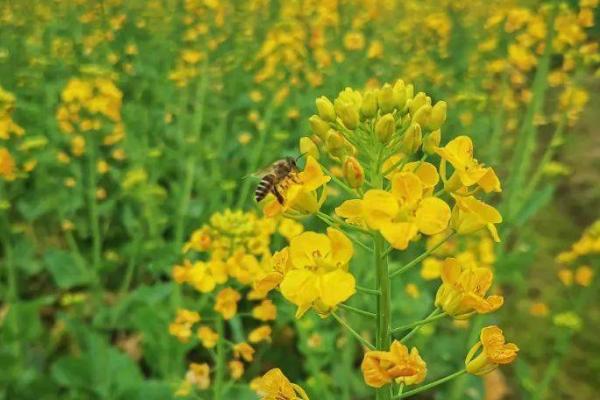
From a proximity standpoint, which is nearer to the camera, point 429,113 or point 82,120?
point 429,113

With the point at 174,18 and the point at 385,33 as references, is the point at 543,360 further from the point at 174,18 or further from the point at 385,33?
the point at 174,18

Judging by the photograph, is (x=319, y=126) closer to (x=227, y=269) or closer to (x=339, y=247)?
(x=339, y=247)

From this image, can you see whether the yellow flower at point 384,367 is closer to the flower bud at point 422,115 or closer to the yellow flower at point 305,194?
the yellow flower at point 305,194

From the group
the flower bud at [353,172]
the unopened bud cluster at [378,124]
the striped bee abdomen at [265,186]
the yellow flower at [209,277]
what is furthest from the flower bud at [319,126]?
the yellow flower at [209,277]

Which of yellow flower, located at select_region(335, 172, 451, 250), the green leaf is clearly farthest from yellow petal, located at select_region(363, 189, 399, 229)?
the green leaf

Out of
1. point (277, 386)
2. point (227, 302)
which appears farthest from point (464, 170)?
point (227, 302)

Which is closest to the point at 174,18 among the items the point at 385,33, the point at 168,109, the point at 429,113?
the point at 168,109

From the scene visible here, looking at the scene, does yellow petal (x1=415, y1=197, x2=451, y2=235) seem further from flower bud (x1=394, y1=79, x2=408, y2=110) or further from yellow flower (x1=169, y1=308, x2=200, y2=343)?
yellow flower (x1=169, y1=308, x2=200, y2=343)
